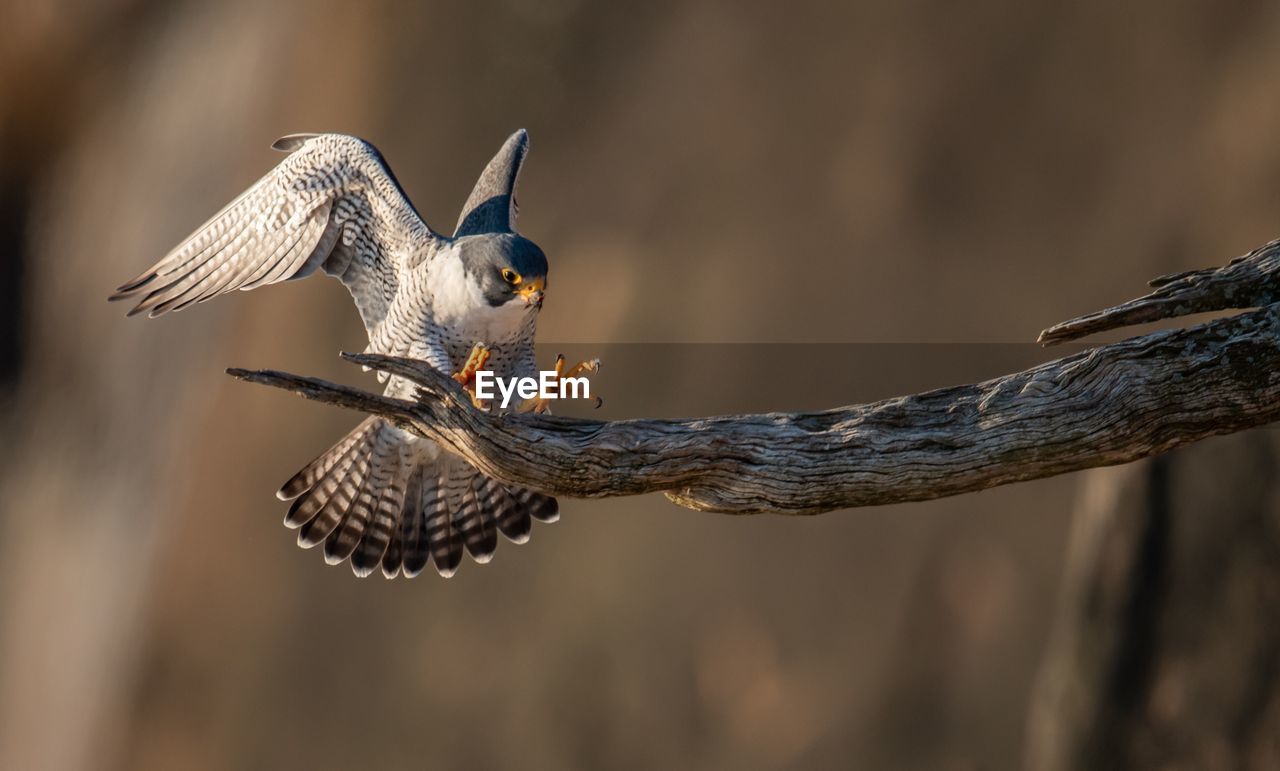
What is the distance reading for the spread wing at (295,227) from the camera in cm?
348

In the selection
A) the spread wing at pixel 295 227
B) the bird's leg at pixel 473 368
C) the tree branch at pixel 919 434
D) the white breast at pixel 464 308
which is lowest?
the tree branch at pixel 919 434

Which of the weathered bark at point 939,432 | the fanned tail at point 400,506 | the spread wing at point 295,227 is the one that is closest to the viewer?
the weathered bark at point 939,432

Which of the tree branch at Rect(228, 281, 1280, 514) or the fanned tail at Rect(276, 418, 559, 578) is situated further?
the fanned tail at Rect(276, 418, 559, 578)

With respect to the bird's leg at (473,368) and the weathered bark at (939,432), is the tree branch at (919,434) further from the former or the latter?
the bird's leg at (473,368)

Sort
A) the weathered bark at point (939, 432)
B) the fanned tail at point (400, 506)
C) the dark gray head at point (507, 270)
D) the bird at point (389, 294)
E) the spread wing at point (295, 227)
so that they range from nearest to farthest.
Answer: the weathered bark at point (939, 432) < the dark gray head at point (507, 270) < the bird at point (389, 294) < the spread wing at point (295, 227) < the fanned tail at point (400, 506)

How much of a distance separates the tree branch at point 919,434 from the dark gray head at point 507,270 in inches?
20.0

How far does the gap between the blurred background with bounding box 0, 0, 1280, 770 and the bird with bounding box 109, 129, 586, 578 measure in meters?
1.82

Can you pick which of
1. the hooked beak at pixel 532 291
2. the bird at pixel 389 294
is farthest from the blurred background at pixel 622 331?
the hooked beak at pixel 532 291

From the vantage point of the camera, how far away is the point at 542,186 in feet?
19.4

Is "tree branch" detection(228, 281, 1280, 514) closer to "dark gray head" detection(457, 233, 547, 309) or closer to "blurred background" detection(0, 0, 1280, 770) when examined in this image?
"dark gray head" detection(457, 233, 547, 309)

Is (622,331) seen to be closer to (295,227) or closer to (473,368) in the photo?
(295,227)

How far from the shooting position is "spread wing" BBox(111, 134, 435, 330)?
3479 millimetres

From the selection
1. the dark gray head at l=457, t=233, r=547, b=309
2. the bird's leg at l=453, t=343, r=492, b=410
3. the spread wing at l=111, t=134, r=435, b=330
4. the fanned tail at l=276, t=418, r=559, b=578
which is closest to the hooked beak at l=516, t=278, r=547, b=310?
the dark gray head at l=457, t=233, r=547, b=309

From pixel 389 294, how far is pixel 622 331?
215 centimetres
